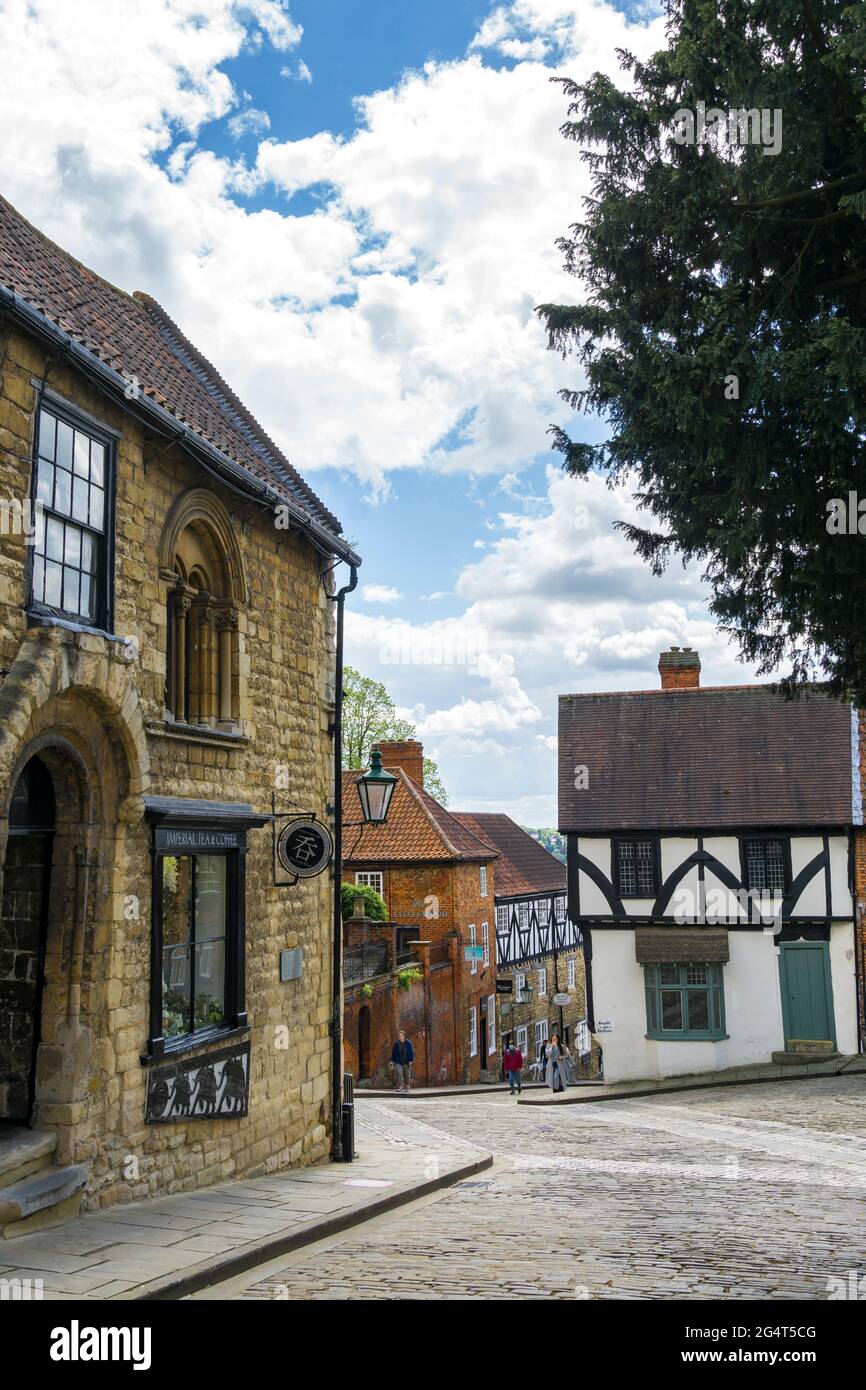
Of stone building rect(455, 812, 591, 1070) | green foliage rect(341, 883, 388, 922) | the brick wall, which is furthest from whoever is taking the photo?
stone building rect(455, 812, 591, 1070)

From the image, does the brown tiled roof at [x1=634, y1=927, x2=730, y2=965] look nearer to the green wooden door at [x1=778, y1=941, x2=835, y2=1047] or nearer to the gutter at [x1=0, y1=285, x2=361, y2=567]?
the green wooden door at [x1=778, y1=941, x2=835, y2=1047]

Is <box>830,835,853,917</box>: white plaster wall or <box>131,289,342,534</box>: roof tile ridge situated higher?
<box>131,289,342,534</box>: roof tile ridge

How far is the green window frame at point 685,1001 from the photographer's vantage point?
992 inches

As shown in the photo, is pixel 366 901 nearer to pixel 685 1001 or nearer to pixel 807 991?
pixel 685 1001

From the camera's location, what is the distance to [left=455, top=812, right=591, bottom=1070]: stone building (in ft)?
122

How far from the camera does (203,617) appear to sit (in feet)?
34.4

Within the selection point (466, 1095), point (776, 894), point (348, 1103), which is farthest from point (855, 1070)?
point (348, 1103)

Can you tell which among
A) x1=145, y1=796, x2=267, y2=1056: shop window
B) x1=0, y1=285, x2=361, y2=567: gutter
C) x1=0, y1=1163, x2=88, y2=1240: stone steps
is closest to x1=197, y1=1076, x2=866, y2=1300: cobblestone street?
x1=0, y1=1163, x2=88, y2=1240: stone steps

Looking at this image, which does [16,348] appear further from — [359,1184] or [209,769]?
[359,1184]

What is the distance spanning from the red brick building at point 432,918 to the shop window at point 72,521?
66.2ft

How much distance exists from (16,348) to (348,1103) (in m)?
8.81

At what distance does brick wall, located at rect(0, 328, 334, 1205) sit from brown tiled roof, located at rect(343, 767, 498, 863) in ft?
66.0

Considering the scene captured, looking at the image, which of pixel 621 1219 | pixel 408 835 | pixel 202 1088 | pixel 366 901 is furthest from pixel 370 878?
pixel 621 1219

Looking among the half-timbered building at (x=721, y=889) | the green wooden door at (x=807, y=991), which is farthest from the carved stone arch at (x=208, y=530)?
the green wooden door at (x=807, y=991)
